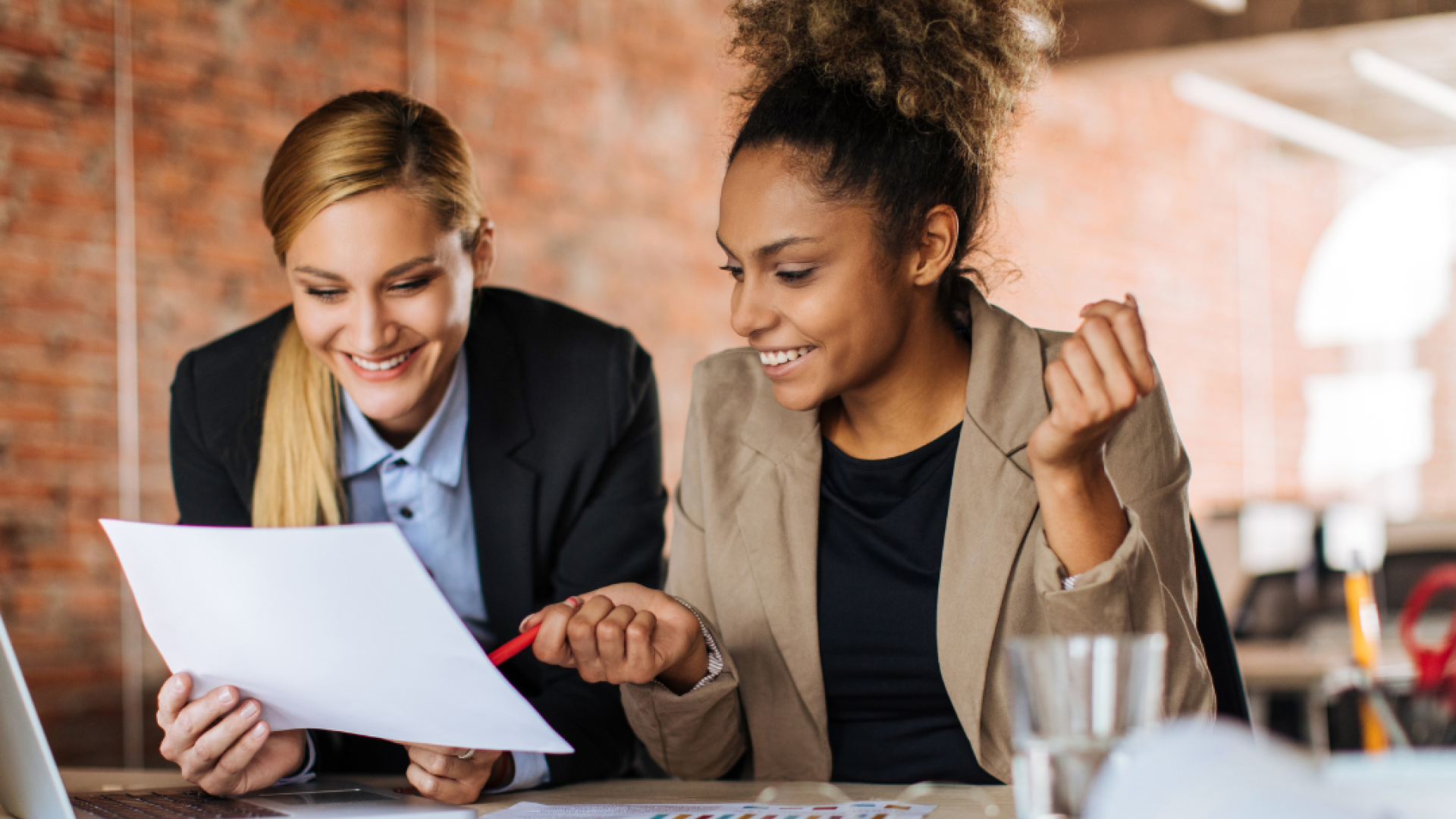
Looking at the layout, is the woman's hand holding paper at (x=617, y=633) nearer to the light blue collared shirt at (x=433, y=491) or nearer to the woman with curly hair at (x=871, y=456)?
the woman with curly hair at (x=871, y=456)

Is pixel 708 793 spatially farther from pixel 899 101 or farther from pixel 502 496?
pixel 899 101

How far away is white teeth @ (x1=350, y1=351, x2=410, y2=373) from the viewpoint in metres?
1.61

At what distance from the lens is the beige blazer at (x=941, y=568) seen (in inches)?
52.1

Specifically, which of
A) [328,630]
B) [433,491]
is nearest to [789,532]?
[433,491]

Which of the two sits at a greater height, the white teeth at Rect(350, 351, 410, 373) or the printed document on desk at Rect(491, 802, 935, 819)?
the white teeth at Rect(350, 351, 410, 373)

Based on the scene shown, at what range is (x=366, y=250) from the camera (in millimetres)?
1518

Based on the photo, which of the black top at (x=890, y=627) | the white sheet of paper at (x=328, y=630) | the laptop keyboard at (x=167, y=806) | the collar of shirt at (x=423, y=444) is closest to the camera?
the white sheet of paper at (x=328, y=630)

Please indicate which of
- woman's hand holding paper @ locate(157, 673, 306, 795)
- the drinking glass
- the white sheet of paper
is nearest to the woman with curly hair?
the white sheet of paper

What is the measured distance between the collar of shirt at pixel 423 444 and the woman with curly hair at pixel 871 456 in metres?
0.31

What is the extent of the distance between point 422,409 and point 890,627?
0.68 meters

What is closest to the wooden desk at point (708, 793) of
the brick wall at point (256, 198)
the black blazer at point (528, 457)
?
the black blazer at point (528, 457)

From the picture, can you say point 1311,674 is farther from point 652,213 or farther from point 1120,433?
point 652,213

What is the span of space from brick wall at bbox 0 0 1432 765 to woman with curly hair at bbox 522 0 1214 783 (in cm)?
18

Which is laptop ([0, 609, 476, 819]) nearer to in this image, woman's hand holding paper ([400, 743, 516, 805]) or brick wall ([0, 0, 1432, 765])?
woman's hand holding paper ([400, 743, 516, 805])
